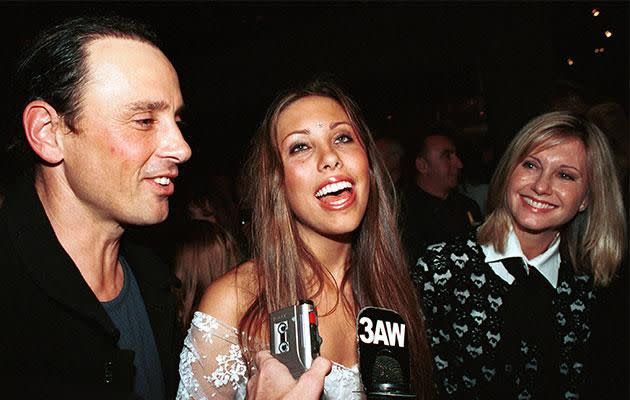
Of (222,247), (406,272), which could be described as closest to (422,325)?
(406,272)

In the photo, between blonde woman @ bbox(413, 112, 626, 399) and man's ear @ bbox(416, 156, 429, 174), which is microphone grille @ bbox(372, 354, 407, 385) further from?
man's ear @ bbox(416, 156, 429, 174)

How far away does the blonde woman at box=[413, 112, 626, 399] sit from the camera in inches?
111

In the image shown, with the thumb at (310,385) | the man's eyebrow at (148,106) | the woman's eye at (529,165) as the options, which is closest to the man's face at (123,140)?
the man's eyebrow at (148,106)

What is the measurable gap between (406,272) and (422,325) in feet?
0.77

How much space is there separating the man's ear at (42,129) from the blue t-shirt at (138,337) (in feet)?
1.63

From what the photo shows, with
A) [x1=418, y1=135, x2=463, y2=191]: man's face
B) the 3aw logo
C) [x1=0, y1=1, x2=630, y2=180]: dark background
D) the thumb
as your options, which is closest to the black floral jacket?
the 3aw logo

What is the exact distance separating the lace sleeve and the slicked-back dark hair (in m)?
0.85

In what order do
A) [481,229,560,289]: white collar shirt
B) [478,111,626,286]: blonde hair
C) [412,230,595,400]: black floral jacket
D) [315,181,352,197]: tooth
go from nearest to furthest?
[315,181,352,197]: tooth, [412,230,595,400]: black floral jacket, [481,229,560,289]: white collar shirt, [478,111,626,286]: blonde hair

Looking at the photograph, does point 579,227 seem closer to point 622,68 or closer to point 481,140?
point 622,68

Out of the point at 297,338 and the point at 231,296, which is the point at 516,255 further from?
the point at 297,338

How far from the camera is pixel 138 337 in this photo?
1.95 m

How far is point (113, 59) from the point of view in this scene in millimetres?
1785

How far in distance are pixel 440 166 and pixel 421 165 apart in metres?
0.18

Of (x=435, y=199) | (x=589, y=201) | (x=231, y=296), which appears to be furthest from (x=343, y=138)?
(x=435, y=199)
